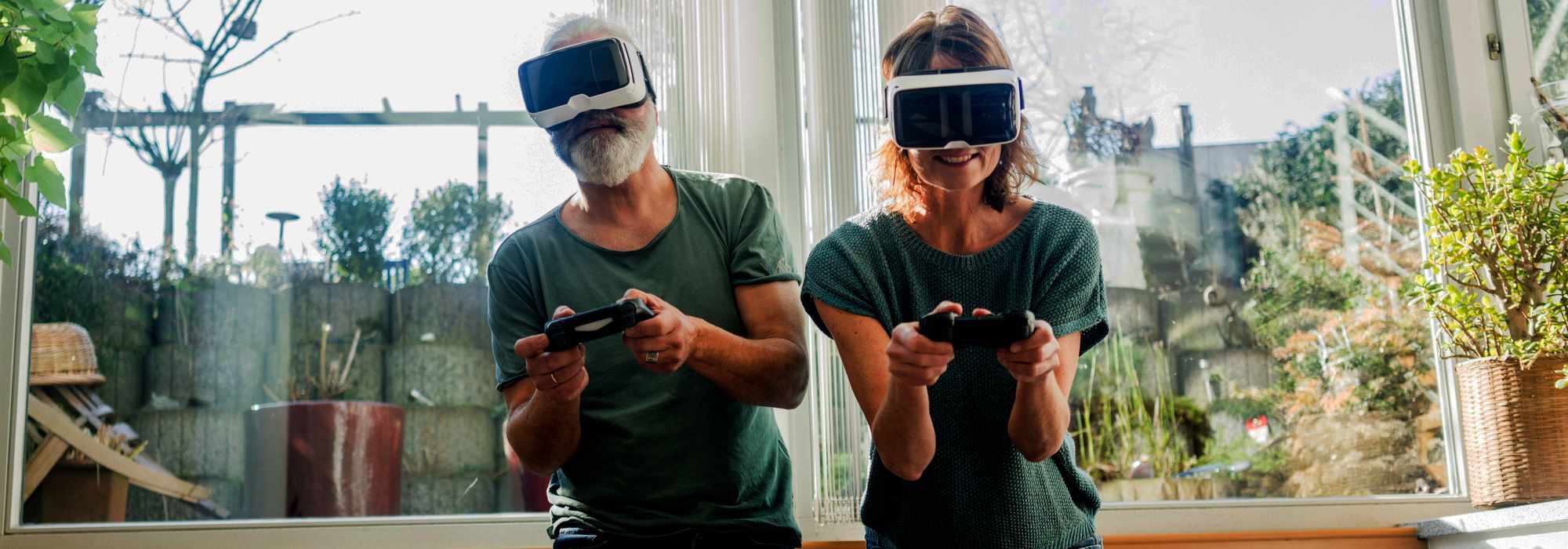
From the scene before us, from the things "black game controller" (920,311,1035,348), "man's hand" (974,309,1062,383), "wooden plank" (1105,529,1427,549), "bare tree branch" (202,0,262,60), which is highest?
"bare tree branch" (202,0,262,60)

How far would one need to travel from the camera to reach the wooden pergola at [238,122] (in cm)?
221

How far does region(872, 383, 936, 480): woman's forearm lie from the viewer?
124 cm

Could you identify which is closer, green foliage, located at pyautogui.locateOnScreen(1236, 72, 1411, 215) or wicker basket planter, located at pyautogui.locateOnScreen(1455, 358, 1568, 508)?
wicker basket planter, located at pyautogui.locateOnScreen(1455, 358, 1568, 508)

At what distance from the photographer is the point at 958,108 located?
132 cm

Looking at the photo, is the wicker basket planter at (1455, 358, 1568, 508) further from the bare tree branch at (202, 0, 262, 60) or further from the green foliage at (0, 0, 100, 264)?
the bare tree branch at (202, 0, 262, 60)

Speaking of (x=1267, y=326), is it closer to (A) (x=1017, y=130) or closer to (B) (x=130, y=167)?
(A) (x=1017, y=130)

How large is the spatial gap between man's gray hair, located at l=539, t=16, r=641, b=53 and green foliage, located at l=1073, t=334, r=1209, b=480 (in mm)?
1101

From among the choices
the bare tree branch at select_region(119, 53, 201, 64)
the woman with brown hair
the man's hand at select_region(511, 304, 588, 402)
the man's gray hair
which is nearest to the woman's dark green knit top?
the woman with brown hair

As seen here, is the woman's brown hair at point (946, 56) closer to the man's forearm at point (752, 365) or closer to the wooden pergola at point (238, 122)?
the man's forearm at point (752, 365)

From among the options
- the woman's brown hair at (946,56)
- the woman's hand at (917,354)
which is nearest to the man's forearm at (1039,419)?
the woman's hand at (917,354)

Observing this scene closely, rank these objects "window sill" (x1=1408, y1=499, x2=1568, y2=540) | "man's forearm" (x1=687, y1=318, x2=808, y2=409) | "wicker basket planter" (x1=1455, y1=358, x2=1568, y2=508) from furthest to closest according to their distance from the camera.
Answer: "wicker basket planter" (x1=1455, y1=358, x2=1568, y2=508) → "window sill" (x1=1408, y1=499, x2=1568, y2=540) → "man's forearm" (x1=687, y1=318, x2=808, y2=409)

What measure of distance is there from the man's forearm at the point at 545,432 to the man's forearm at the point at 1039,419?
53cm

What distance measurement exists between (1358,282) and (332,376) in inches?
75.5

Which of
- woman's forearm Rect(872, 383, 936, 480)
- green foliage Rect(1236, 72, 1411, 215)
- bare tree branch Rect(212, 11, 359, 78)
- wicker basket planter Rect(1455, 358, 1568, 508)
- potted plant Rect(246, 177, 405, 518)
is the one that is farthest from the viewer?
green foliage Rect(1236, 72, 1411, 215)
